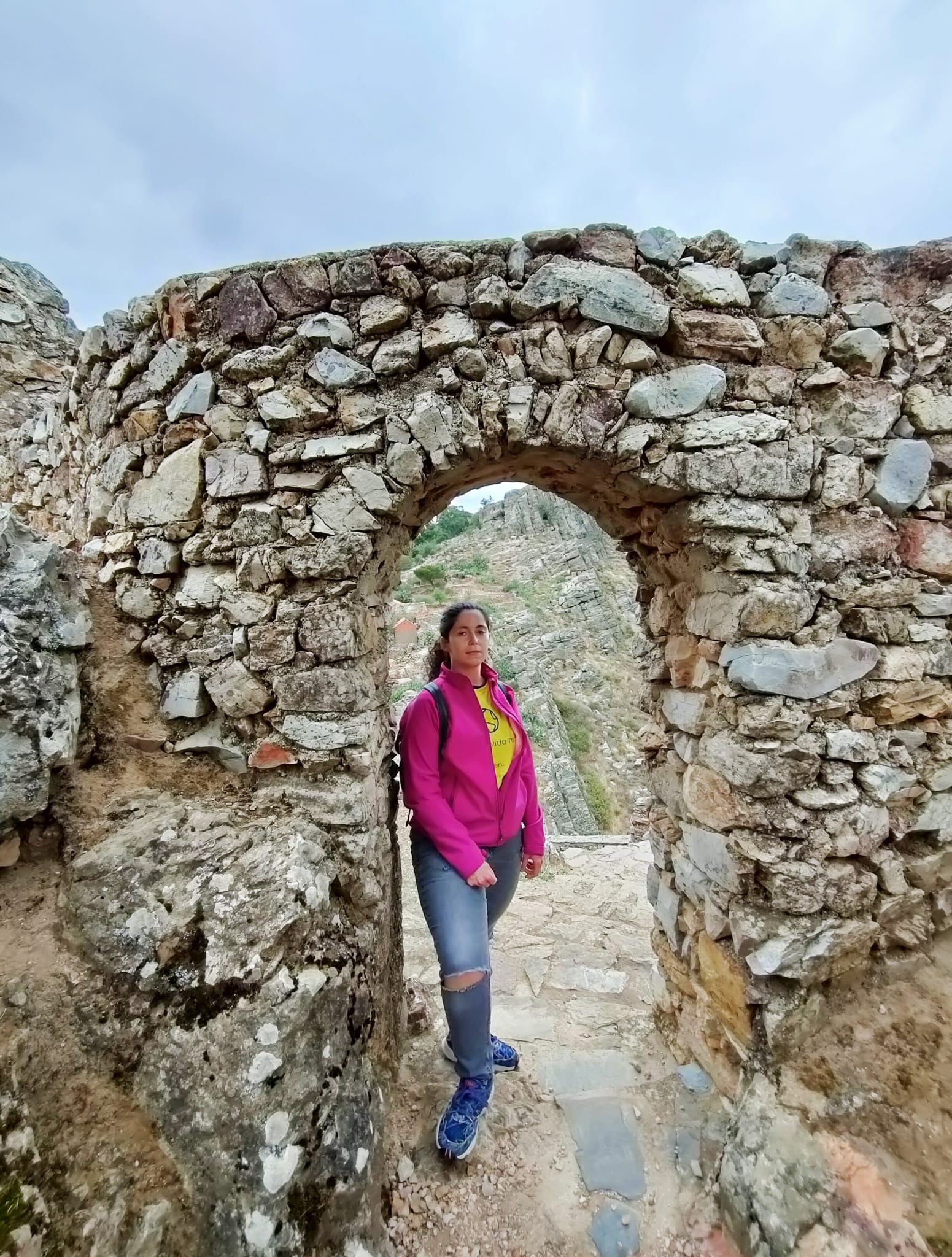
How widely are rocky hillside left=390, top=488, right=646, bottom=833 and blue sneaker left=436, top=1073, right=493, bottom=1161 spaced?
280 inches

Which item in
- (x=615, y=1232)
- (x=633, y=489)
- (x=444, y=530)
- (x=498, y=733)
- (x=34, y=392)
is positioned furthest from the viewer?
(x=444, y=530)

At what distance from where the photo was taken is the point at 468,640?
8.54 feet

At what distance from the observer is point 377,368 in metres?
2.36

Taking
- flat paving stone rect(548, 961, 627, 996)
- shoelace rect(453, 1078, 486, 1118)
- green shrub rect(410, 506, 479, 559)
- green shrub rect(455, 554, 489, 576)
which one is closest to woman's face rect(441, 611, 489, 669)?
shoelace rect(453, 1078, 486, 1118)

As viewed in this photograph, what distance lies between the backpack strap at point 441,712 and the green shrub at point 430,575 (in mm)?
17301

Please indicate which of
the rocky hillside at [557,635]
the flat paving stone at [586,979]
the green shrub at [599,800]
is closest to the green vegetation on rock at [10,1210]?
the flat paving stone at [586,979]

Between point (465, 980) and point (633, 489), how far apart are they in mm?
2086

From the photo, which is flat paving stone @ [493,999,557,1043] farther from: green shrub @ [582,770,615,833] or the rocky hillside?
green shrub @ [582,770,615,833]

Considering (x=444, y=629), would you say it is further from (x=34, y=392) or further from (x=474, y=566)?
(x=474, y=566)

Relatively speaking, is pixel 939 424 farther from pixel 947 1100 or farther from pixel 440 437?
pixel 947 1100

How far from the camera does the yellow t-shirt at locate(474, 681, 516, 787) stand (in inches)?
105

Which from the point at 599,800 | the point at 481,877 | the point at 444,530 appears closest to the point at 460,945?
the point at 481,877

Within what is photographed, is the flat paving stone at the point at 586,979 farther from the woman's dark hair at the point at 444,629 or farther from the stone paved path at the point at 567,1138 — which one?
the woman's dark hair at the point at 444,629

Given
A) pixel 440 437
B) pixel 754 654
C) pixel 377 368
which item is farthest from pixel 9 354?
pixel 754 654
